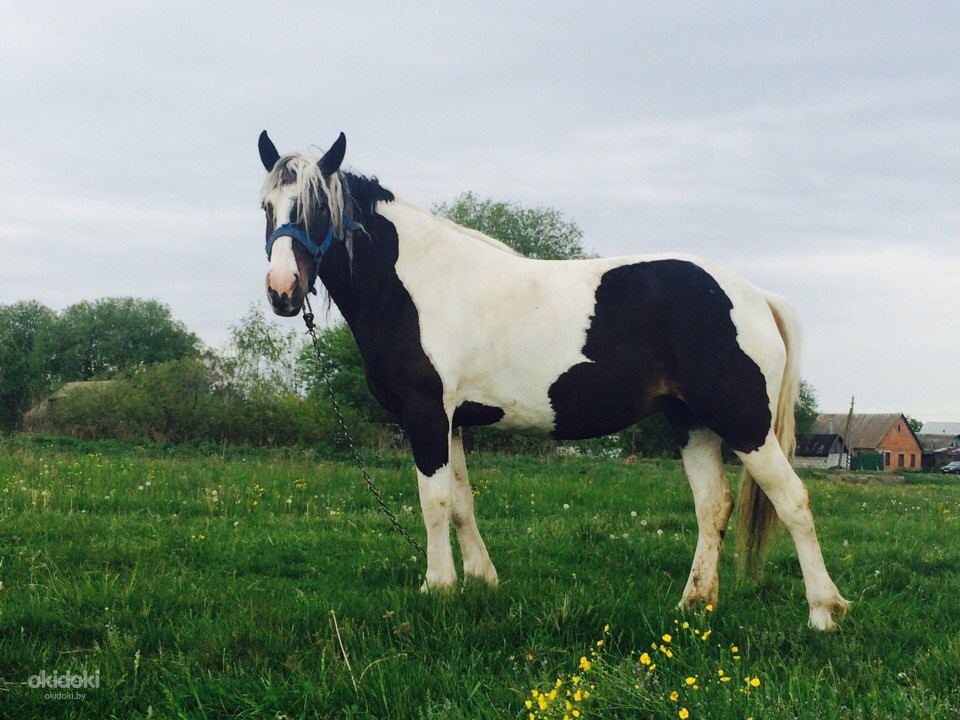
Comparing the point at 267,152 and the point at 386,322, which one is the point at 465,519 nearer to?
the point at 386,322

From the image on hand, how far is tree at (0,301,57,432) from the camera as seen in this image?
183 feet

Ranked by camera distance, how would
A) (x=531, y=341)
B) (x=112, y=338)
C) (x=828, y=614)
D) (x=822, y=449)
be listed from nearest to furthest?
(x=828, y=614)
(x=531, y=341)
(x=112, y=338)
(x=822, y=449)

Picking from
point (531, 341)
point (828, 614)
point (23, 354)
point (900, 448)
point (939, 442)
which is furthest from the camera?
point (939, 442)

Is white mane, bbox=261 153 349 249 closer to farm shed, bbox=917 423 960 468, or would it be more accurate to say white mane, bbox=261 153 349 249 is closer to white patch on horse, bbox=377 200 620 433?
white patch on horse, bbox=377 200 620 433

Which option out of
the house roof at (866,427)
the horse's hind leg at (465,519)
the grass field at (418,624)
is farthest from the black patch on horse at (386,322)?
the house roof at (866,427)

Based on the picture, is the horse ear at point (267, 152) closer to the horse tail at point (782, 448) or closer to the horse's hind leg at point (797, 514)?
the horse tail at point (782, 448)

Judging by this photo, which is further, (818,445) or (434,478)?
(818,445)

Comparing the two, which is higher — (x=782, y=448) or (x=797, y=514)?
(x=782, y=448)

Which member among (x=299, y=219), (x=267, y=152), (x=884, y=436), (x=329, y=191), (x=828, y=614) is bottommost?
(x=884, y=436)

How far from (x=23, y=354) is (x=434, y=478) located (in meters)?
69.8

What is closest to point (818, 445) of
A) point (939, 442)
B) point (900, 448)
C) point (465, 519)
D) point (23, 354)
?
point (900, 448)

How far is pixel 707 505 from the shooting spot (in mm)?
5598

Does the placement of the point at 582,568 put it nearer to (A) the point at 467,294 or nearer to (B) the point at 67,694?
(A) the point at 467,294

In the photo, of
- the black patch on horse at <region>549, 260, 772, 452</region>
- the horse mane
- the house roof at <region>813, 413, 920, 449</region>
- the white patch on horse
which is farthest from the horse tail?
the house roof at <region>813, 413, 920, 449</region>
